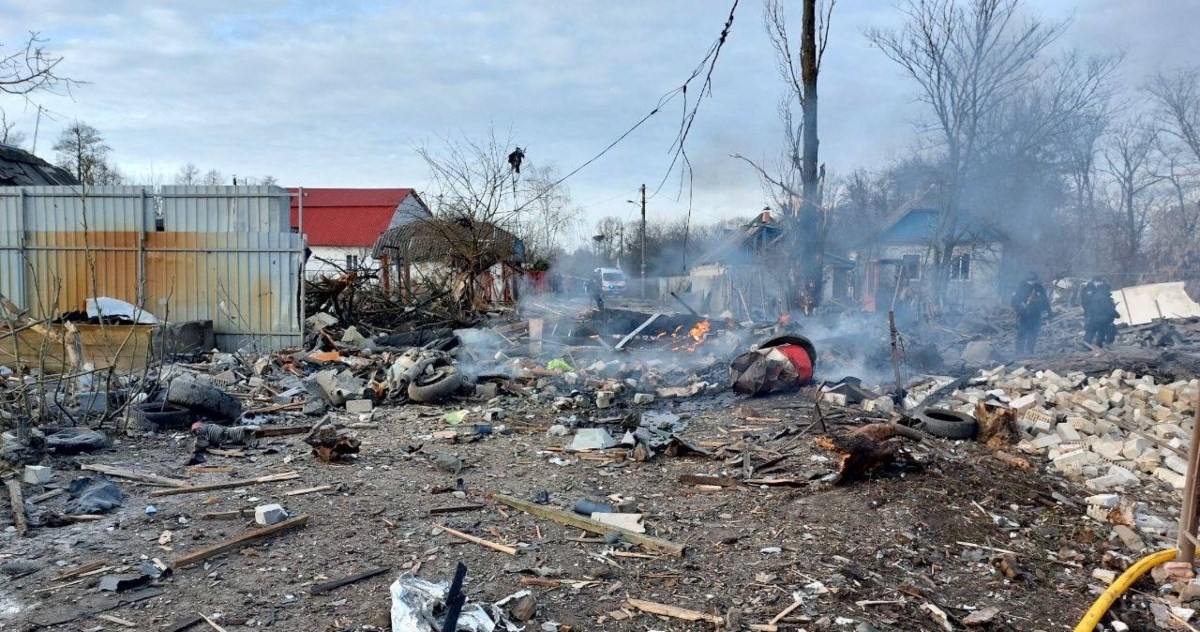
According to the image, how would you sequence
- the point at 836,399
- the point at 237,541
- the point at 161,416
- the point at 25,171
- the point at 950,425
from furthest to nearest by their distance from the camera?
the point at 25,171 → the point at 836,399 → the point at 161,416 → the point at 950,425 → the point at 237,541

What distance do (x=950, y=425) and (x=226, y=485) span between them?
6820mm

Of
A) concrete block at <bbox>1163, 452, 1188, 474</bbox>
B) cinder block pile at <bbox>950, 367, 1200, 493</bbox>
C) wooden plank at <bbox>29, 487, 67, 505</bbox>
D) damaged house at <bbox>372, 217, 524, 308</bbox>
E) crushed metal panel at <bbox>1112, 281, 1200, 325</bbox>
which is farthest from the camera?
crushed metal panel at <bbox>1112, 281, 1200, 325</bbox>

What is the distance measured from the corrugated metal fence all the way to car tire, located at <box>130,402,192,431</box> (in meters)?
5.36

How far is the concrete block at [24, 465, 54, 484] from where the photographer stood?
17.3 ft

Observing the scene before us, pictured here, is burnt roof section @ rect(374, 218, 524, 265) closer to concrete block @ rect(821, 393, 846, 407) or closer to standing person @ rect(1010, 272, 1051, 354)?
concrete block @ rect(821, 393, 846, 407)

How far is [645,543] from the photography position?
14.8ft

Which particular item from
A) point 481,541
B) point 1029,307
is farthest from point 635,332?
point 481,541

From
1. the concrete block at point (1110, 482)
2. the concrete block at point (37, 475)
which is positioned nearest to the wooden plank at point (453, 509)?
the concrete block at point (37, 475)

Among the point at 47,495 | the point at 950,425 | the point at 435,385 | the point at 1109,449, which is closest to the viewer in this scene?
the point at 47,495

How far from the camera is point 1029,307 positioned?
44.8 feet

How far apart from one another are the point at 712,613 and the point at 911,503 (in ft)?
7.63

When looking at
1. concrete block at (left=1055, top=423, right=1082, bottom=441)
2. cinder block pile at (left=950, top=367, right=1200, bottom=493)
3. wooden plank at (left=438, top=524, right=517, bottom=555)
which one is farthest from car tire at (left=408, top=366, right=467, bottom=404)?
concrete block at (left=1055, top=423, right=1082, bottom=441)

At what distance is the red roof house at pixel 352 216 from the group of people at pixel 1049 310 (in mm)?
26755

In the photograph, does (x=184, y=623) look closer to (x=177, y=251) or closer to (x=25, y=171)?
(x=177, y=251)
